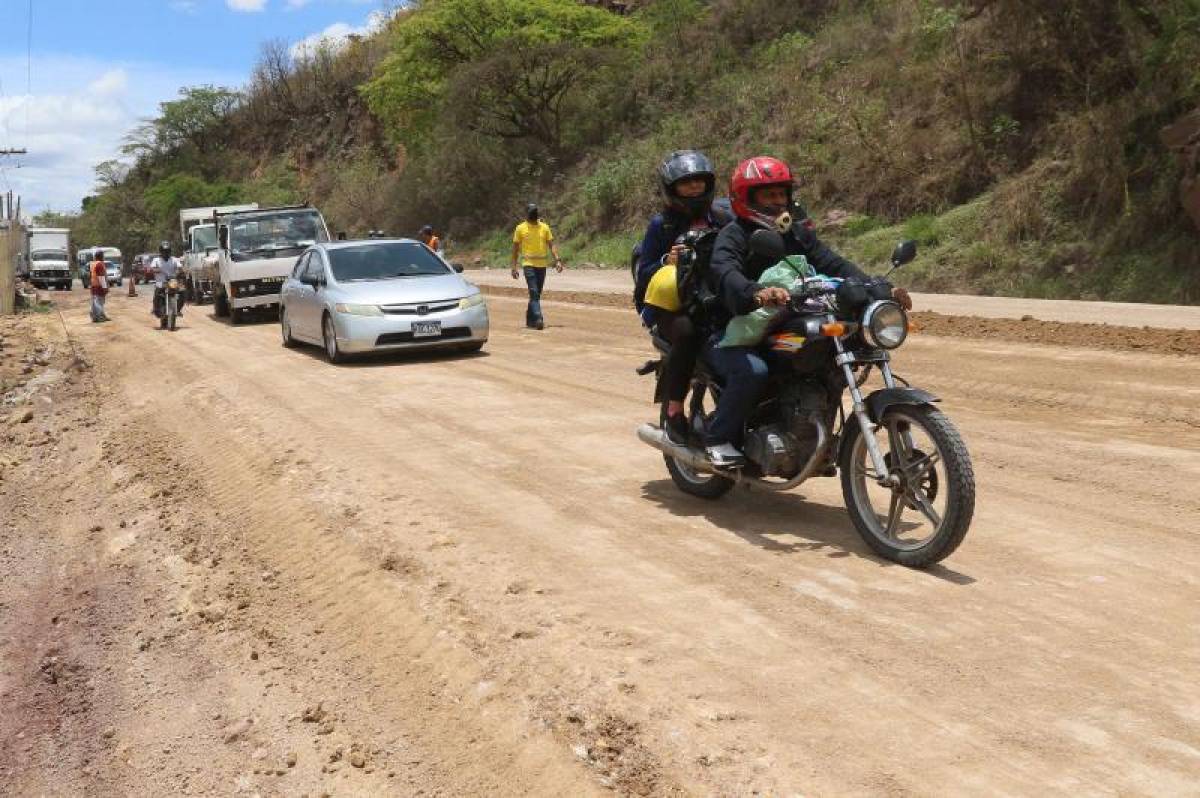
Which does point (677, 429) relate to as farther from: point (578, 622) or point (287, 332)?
point (287, 332)

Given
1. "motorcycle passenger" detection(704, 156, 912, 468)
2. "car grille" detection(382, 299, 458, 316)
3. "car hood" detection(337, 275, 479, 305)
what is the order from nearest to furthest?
"motorcycle passenger" detection(704, 156, 912, 468) < "car grille" detection(382, 299, 458, 316) < "car hood" detection(337, 275, 479, 305)

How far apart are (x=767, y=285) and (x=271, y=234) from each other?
61.1 feet

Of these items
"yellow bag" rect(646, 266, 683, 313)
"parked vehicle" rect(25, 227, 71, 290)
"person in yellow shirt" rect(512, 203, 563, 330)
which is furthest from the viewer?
"parked vehicle" rect(25, 227, 71, 290)

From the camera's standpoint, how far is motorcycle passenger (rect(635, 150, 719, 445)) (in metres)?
6.62

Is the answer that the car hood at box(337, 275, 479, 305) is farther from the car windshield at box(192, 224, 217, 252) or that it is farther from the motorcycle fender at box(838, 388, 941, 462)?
the car windshield at box(192, 224, 217, 252)

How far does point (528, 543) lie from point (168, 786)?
2288 mm

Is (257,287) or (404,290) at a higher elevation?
(404,290)

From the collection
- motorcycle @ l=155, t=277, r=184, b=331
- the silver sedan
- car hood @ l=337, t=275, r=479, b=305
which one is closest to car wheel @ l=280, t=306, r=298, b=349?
the silver sedan

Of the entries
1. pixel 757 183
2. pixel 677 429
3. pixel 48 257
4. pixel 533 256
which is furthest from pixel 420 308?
pixel 48 257

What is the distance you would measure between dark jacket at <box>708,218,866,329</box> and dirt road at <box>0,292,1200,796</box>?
48.3 inches

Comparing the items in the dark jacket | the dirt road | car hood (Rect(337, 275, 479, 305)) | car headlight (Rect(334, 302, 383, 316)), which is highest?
the dark jacket

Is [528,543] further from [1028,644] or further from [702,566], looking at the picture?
[1028,644]

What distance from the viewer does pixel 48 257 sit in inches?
2152

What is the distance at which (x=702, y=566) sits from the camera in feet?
18.4
